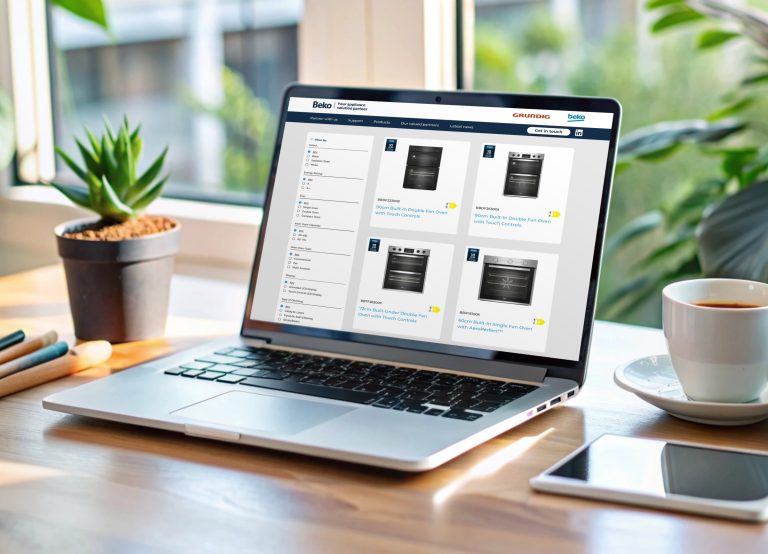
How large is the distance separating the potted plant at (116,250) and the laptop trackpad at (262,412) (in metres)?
0.28

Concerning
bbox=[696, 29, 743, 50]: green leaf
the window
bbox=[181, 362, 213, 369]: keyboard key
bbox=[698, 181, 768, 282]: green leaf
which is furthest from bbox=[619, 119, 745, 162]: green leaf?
the window

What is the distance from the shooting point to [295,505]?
66cm

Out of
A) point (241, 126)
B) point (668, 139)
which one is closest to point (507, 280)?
point (668, 139)

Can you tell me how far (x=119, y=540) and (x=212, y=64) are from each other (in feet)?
14.3

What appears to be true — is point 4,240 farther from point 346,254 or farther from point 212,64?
point 212,64

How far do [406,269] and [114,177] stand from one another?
363mm

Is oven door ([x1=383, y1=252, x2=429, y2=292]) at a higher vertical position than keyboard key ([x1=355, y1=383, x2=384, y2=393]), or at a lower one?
higher

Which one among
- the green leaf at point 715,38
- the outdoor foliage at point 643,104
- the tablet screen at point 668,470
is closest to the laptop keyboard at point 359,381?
the tablet screen at point 668,470

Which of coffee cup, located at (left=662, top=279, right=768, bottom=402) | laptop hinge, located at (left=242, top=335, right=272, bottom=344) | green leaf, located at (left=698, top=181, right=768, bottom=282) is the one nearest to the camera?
coffee cup, located at (left=662, top=279, right=768, bottom=402)

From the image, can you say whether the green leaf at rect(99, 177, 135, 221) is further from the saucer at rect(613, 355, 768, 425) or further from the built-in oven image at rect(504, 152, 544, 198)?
the saucer at rect(613, 355, 768, 425)

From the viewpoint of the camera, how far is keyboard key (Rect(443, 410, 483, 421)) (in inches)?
30.4

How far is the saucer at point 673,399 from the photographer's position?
2.53 feet

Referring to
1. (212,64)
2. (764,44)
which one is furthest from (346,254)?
(212,64)

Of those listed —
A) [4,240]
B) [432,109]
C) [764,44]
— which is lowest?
[4,240]
